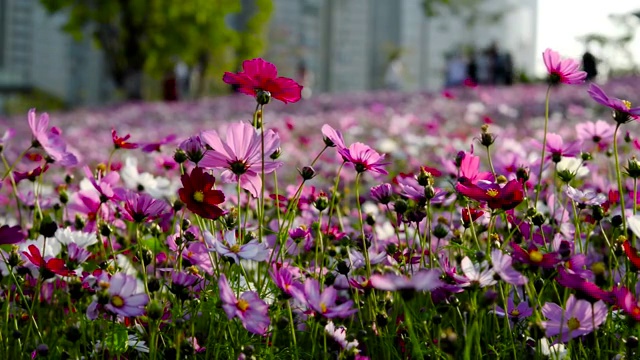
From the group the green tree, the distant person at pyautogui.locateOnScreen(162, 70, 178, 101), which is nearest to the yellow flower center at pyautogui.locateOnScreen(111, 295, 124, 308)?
the green tree

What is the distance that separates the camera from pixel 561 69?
1410 mm

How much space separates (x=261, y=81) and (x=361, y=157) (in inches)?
8.6

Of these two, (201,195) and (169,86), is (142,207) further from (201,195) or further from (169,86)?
(169,86)

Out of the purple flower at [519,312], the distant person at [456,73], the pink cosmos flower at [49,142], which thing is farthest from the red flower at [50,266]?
the distant person at [456,73]

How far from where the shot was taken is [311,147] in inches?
229

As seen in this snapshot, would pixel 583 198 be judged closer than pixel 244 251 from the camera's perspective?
No

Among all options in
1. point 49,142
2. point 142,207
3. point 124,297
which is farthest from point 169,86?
point 124,297

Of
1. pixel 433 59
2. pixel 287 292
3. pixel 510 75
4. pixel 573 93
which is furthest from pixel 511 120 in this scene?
pixel 433 59

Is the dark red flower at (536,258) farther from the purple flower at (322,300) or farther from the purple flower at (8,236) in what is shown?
the purple flower at (8,236)

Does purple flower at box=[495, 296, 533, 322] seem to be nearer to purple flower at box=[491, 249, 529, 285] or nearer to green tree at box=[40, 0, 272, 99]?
purple flower at box=[491, 249, 529, 285]

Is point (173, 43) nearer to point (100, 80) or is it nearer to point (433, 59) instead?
point (100, 80)

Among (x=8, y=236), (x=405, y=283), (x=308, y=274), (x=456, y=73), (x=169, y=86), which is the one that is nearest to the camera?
(x=405, y=283)

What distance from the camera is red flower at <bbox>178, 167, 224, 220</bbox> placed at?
117cm

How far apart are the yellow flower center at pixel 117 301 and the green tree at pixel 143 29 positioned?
17.2 meters
